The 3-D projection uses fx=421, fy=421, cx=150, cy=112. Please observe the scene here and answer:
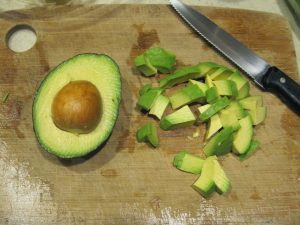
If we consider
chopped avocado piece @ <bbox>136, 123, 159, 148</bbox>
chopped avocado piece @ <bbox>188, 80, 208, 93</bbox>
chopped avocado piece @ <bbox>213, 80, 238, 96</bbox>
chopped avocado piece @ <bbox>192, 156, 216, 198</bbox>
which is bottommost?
chopped avocado piece @ <bbox>192, 156, 216, 198</bbox>

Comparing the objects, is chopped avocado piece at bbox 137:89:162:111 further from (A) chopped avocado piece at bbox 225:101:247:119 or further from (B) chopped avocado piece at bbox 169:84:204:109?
(A) chopped avocado piece at bbox 225:101:247:119

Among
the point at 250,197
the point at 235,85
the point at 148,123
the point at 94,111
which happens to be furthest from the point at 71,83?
the point at 250,197

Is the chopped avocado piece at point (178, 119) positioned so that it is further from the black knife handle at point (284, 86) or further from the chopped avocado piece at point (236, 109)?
the black knife handle at point (284, 86)

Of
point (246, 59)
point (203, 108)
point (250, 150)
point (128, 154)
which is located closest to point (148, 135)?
point (128, 154)

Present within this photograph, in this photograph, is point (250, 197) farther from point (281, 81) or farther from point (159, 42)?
point (159, 42)

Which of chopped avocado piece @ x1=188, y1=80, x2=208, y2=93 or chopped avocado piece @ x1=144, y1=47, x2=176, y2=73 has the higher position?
chopped avocado piece @ x1=144, y1=47, x2=176, y2=73

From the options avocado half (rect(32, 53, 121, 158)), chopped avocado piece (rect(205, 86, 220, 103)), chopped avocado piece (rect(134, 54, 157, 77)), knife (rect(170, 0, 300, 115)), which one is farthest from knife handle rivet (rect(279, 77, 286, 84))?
avocado half (rect(32, 53, 121, 158))
